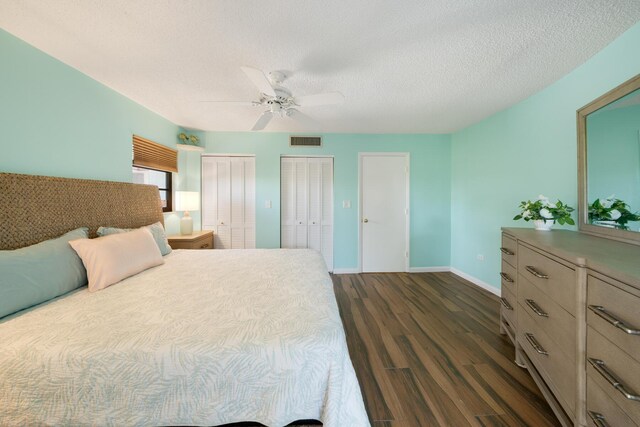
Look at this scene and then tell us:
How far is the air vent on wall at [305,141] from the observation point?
12.0 feet

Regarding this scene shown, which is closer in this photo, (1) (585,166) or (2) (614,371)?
(2) (614,371)

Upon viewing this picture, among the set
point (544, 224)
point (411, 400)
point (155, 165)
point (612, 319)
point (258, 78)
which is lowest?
point (411, 400)

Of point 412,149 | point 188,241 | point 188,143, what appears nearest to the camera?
point 188,241

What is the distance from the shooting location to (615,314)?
0.82m

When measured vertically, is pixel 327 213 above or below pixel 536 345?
above

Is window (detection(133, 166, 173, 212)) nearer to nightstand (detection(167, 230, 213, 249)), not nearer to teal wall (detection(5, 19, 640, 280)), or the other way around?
teal wall (detection(5, 19, 640, 280))

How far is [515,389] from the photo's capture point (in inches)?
56.4

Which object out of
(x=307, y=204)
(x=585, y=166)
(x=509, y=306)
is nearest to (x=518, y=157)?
(x=585, y=166)

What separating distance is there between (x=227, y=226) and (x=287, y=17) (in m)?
3.07

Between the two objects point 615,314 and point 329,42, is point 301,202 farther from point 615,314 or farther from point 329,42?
point 615,314

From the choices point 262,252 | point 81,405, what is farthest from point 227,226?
point 81,405

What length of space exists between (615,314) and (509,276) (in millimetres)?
1043

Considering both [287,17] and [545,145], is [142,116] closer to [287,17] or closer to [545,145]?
[287,17]

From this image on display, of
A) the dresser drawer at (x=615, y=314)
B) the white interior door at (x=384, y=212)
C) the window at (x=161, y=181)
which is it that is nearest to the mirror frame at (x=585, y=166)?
the dresser drawer at (x=615, y=314)
